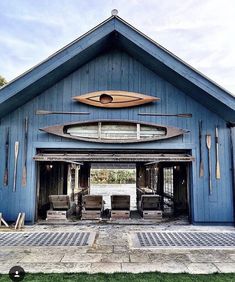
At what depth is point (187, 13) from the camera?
14477 mm

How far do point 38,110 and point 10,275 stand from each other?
5.81m

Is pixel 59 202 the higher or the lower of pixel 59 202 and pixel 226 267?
the higher

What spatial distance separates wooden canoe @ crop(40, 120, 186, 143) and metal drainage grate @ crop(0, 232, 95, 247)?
312 centimetres

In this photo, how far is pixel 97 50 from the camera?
30.2ft

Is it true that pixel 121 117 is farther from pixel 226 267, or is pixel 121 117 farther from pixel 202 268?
pixel 226 267

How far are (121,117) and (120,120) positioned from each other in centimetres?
23

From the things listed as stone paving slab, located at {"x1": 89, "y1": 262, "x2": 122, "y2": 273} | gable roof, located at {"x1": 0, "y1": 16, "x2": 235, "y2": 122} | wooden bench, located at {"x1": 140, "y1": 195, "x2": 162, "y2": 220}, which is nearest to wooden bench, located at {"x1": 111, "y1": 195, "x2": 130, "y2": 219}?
wooden bench, located at {"x1": 140, "y1": 195, "x2": 162, "y2": 220}

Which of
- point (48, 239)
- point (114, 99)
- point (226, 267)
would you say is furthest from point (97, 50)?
point (226, 267)

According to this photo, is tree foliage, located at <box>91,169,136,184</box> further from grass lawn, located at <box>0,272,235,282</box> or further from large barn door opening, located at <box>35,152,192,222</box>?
grass lawn, located at <box>0,272,235,282</box>

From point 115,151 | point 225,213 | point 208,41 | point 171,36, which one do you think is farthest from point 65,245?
point 208,41

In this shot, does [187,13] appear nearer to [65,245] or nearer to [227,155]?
[227,155]

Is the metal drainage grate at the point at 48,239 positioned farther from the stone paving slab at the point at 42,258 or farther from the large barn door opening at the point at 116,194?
the large barn door opening at the point at 116,194

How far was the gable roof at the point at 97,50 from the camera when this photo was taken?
8469 mm

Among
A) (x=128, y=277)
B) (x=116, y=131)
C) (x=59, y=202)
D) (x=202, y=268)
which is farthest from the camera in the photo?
(x=59, y=202)
